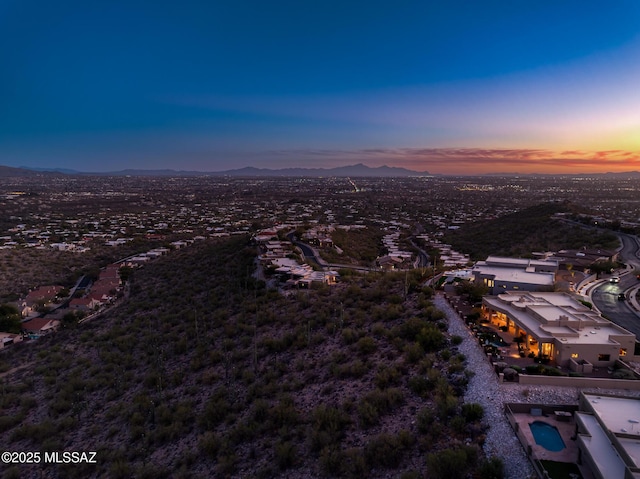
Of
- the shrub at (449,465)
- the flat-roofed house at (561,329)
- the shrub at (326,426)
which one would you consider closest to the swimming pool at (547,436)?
the shrub at (449,465)

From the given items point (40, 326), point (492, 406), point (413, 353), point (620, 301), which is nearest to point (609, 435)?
point (492, 406)

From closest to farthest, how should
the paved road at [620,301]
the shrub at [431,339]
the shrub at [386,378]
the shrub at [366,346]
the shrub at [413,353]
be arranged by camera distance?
1. the shrub at [386,378]
2. the shrub at [413,353]
3. the shrub at [431,339]
4. the shrub at [366,346]
5. the paved road at [620,301]

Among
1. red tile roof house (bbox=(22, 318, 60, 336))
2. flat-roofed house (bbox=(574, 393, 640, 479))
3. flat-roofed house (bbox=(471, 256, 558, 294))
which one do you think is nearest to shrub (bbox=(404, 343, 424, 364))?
flat-roofed house (bbox=(574, 393, 640, 479))

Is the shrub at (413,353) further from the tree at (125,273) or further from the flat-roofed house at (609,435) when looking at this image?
the tree at (125,273)

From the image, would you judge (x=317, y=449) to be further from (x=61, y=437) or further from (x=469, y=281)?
(x=469, y=281)

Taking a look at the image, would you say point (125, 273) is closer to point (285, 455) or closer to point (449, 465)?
point (285, 455)

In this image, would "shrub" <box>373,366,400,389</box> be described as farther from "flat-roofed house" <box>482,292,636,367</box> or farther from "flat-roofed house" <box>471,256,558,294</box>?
"flat-roofed house" <box>471,256,558,294</box>
